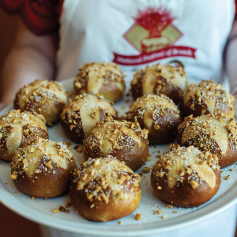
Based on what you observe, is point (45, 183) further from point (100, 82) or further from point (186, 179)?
point (100, 82)

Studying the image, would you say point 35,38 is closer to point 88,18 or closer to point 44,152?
point 88,18

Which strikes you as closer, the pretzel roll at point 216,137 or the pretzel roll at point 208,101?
the pretzel roll at point 216,137

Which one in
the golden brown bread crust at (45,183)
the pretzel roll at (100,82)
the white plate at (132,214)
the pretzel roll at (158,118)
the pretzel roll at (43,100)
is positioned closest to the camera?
the white plate at (132,214)

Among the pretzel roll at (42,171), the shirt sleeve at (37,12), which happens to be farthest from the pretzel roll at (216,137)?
the shirt sleeve at (37,12)

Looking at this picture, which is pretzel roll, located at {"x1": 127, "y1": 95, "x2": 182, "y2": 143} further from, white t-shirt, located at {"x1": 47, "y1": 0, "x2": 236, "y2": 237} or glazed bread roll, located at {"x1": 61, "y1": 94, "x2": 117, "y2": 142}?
white t-shirt, located at {"x1": 47, "y1": 0, "x2": 236, "y2": 237}

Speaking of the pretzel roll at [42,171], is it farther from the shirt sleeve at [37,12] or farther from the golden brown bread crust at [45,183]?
the shirt sleeve at [37,12]

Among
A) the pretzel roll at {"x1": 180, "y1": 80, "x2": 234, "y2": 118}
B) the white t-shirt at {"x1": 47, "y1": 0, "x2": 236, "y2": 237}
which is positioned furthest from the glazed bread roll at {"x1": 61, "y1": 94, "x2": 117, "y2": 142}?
the white t-shirt at {"x1": 47, "y1": 0, "x2": 236, "y2": 237}
